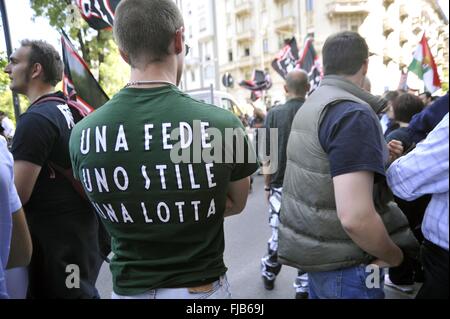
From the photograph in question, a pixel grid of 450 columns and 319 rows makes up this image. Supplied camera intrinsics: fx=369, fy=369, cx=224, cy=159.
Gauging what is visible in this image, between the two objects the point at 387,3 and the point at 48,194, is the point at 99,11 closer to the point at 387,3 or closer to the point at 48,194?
the point at 48,194

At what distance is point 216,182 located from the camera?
1.34 m

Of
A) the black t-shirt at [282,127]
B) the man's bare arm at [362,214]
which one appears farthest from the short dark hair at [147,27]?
the black t-shirt at [282,127]

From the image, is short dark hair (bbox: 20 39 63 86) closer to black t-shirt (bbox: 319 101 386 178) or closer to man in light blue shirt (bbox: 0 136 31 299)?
man in light blue shirt (bbox: 0 136 31 299)

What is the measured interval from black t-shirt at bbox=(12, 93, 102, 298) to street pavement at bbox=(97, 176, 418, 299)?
1365mm

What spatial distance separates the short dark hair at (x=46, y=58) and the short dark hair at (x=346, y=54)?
5.48 ft

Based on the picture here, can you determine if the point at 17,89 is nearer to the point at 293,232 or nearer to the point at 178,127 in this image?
the point at 178,127

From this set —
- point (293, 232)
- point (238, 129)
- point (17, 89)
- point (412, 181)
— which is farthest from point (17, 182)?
point (412, 181)

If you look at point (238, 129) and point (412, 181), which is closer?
point (412, 181)

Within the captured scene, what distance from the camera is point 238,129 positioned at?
4.39 feet

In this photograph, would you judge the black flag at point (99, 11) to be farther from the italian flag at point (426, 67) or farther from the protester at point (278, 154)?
the italian flag at point (426, 67)

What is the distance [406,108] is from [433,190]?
Result: 9.67 ft

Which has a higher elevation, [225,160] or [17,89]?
[17,89]

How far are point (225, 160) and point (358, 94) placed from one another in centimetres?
78
